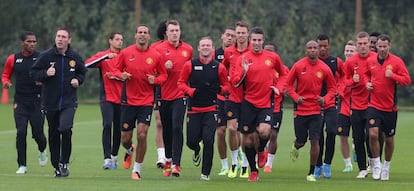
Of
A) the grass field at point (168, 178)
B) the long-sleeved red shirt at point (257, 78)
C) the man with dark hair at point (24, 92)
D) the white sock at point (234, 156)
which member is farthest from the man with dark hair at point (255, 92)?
the man with dark hair at point (24, 92)

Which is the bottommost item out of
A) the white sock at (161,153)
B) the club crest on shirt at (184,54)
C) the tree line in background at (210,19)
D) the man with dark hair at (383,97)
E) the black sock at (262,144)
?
the white sock at (161,153)

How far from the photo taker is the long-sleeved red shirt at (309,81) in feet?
61.8

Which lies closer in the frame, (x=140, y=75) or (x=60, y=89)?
(x=60, y=89)

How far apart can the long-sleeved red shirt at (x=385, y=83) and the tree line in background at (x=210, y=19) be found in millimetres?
35729

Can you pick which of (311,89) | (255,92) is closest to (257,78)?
(255,92)

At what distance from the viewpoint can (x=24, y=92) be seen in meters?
19.7

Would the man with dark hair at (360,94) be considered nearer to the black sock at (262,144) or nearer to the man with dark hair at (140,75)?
the black sock at (262,144)

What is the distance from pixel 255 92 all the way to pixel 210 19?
40.0m

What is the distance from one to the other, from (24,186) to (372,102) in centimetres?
564

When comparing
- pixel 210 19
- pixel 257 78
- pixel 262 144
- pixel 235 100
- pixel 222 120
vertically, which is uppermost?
pixel 210 19

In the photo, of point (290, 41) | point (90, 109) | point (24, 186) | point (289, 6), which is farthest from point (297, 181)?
point (289, 6)

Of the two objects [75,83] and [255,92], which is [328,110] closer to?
[255,92]

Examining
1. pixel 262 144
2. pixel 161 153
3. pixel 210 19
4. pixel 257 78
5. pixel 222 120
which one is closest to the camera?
pixel 257 78

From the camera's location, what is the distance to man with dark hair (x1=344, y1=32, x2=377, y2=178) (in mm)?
19812
